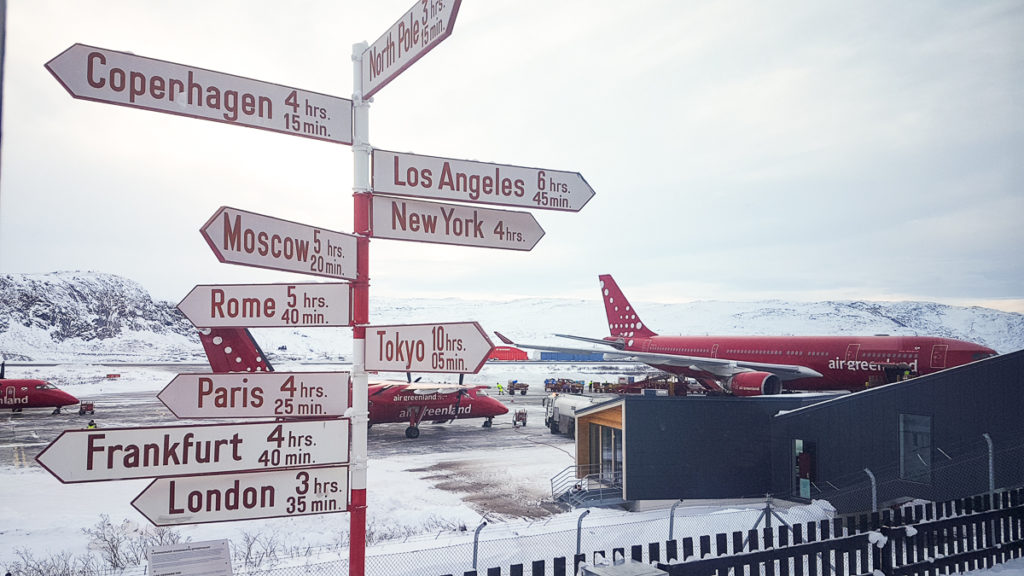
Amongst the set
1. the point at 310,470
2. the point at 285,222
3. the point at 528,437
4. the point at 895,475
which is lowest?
the point at 528,437

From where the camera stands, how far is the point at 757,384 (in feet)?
85.5

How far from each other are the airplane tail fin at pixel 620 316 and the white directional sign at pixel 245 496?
149 feet

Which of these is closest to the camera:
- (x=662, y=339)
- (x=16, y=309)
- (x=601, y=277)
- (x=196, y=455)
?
(x=196, y=455)

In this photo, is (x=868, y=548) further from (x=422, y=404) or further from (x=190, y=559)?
(x=422, y=404)

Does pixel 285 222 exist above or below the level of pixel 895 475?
above

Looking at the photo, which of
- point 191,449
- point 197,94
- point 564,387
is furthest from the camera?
point 564,387

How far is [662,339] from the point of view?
43219mm

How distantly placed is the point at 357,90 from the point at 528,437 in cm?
3022

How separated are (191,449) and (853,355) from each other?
2826 cm

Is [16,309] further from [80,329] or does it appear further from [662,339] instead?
[662,339]

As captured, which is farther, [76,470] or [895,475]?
[895,475]

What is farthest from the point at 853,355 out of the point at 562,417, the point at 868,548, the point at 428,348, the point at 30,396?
the point at 30,396

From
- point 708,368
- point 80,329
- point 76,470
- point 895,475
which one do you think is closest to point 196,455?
point 76,470

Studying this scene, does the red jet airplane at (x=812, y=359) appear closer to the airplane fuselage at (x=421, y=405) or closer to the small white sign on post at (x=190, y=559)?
the airplane fuselage at (x=421, y=405)
